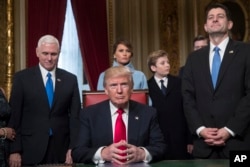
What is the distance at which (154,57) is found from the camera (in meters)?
4.35

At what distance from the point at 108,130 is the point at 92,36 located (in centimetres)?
483

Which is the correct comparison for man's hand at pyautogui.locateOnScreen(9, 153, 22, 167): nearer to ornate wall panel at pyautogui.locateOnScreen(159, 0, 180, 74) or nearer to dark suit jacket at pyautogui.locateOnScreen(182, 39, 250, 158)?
dark suit jacket at pyautogui.locateOnScreen(182, 39, 250, 158)

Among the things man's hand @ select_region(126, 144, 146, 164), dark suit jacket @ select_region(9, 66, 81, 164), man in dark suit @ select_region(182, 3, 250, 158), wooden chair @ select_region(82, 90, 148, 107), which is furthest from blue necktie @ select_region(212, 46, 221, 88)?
dark suit jacket @ select_region(9, 66, 81, 164)

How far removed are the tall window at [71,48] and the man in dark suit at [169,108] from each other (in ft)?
11.1

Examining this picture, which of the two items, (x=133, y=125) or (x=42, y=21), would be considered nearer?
(x=133, y=125)

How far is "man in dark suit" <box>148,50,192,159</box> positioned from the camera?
421 cm

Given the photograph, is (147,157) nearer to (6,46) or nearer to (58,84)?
(58,84)

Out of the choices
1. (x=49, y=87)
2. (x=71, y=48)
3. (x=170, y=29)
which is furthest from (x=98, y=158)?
(x=170, y=29)

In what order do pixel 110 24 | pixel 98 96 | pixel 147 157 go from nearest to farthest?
pixel 147 157, pixel 98 96, pixel 110 24

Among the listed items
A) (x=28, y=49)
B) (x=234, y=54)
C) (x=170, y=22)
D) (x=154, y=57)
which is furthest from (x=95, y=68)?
(x=234, y=54)

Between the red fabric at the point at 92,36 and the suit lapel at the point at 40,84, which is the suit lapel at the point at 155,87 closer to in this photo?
the suit lapel at the point at 40,84

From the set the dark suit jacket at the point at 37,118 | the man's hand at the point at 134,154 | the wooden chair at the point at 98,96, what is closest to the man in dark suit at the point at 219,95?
the wooden chair at the point at 98,96

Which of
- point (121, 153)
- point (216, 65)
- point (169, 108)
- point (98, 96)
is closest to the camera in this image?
point (121, 153)

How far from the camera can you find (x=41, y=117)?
350cm
